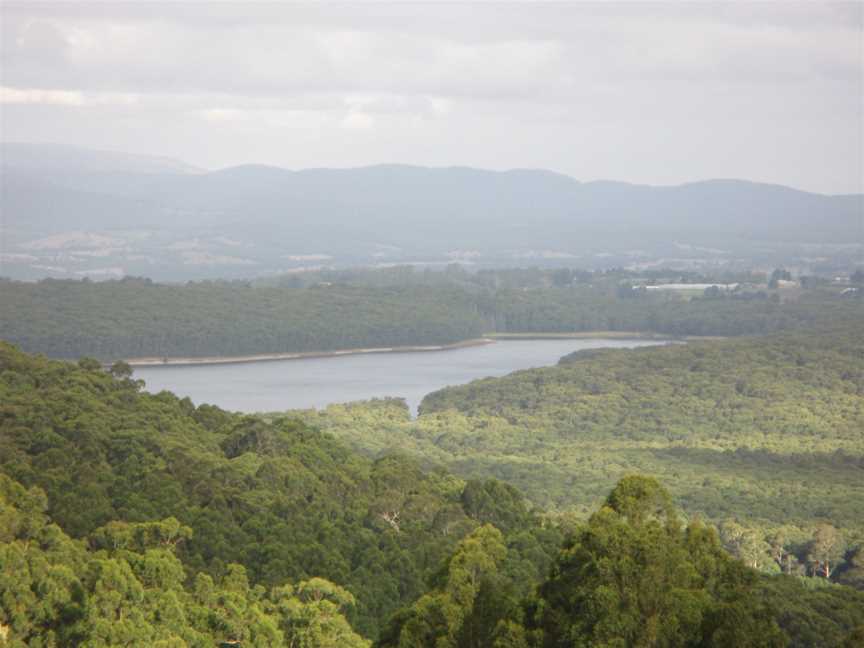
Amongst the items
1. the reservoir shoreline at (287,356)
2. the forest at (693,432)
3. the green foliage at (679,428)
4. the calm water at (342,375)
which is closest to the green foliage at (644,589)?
the forest at (693,432)

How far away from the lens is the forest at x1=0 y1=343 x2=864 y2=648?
19.2 m

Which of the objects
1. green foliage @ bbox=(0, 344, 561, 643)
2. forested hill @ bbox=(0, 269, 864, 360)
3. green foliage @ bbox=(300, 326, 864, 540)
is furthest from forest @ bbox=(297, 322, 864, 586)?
forested hill @ bbox=(0, 269, 864, 360)

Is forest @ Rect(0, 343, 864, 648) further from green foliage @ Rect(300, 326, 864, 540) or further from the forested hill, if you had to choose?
the forested hill

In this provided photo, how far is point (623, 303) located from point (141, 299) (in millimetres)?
49327

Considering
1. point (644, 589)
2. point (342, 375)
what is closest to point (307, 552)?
point (644, 589)

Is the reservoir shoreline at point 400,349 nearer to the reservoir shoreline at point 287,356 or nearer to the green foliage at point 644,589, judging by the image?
the reservoir shoreline at point 287,356

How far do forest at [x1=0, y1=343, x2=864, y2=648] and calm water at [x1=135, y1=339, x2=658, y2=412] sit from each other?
42.9 metres

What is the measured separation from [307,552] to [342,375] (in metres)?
80.1

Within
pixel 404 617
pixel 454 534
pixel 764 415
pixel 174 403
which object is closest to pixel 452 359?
pixel 764 415

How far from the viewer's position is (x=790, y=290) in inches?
6378

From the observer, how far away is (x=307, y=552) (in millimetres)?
31578

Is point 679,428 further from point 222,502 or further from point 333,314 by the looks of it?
point 333,314

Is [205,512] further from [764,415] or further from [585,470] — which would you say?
[764,415]

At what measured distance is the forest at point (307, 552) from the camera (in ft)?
63.1
